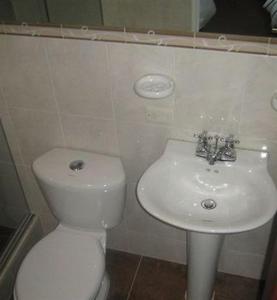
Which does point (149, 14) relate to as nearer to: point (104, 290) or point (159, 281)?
point (104, 290)

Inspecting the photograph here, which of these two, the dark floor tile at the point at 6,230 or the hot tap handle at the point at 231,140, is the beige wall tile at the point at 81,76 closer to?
the hot tap handle at the point at 231,140

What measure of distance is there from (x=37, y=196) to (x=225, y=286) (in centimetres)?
119

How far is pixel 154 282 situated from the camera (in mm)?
1960

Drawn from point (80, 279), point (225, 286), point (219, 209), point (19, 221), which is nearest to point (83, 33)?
point (219, 209)

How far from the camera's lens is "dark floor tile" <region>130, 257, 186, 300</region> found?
6.20ft

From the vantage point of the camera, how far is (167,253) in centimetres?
201

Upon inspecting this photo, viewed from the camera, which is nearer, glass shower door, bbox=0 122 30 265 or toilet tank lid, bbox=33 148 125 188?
toilet tank lid, bbox=33 148 125 188

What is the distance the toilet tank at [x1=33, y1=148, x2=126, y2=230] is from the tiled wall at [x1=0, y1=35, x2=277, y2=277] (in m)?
0.10

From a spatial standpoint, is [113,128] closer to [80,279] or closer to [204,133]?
[204,133]

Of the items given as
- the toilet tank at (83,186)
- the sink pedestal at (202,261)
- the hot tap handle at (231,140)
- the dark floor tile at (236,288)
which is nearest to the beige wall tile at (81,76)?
the toilet tank at (83,186)

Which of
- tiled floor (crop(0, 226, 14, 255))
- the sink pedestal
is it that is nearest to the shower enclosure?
tiled floor (crop(0, 226, 14, 255))

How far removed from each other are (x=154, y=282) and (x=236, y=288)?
46 centimetres

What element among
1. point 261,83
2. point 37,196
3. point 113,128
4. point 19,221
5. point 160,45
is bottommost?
point 19,221

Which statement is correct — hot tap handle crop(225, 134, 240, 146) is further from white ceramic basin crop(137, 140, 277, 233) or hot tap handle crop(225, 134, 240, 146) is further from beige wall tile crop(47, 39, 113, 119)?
beige wall tile crop(47, 39, 113, 119)
